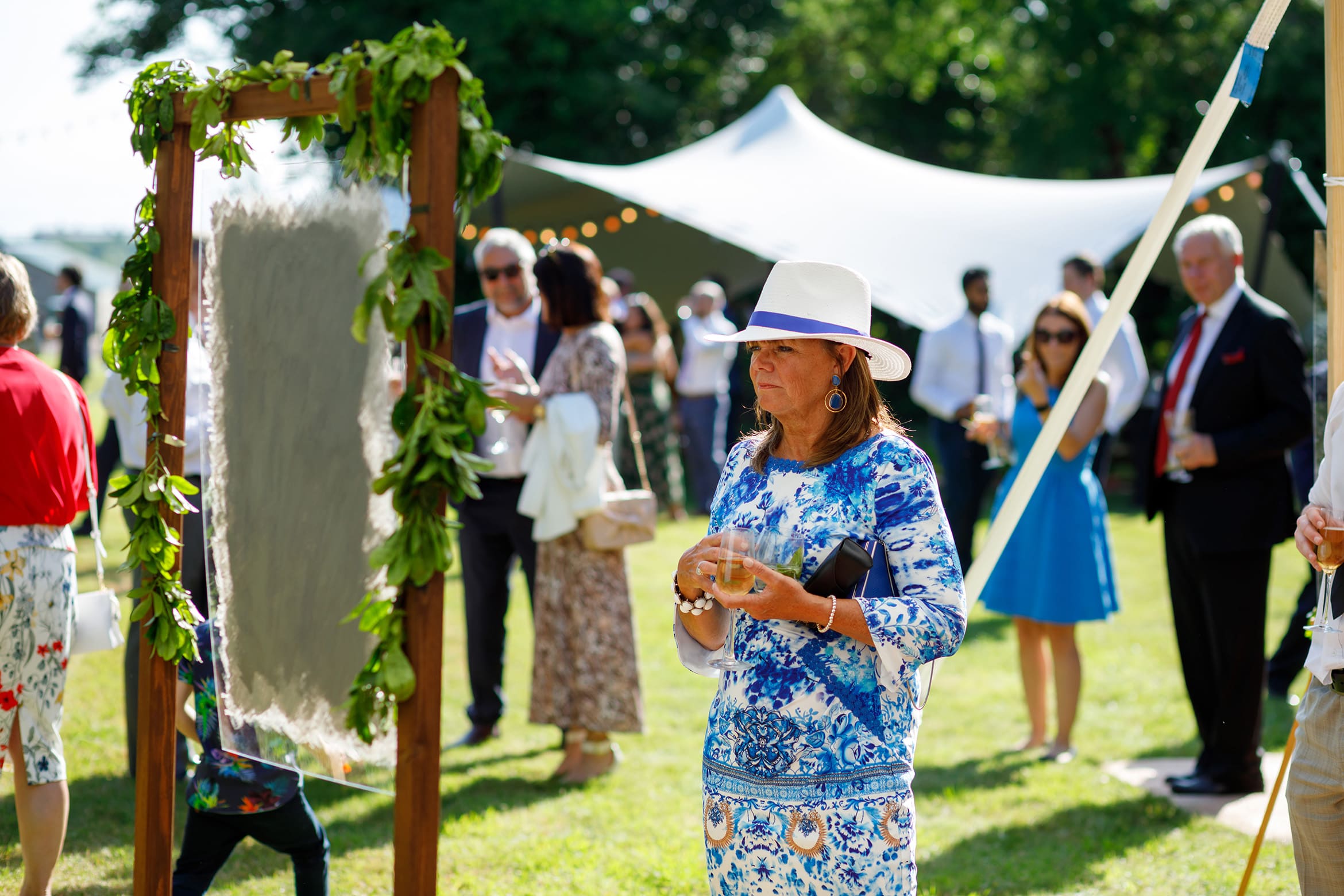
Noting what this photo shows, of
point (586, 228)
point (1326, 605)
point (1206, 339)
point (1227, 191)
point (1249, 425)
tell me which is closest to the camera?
point (1326, 605)

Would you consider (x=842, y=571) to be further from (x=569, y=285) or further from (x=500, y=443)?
(x=500, y=443)

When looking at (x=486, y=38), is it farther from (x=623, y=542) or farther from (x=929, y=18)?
(x=623, y=542)

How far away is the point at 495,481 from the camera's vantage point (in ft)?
17.3

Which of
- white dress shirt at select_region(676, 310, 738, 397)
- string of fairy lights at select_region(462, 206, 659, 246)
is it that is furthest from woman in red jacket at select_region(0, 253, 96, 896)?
string of fairy lights at select_region(462, 206, 659, 246)

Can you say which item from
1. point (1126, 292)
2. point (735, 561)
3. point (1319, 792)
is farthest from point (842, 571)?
point (1126, 292)

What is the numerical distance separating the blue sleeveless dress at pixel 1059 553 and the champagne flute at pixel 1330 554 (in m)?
2.49

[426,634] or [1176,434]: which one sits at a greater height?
[1176,434]

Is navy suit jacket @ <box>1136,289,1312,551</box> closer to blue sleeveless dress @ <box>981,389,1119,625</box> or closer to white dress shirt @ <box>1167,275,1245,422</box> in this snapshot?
white dress shirt @ <box>1167,275,1245,422</box>

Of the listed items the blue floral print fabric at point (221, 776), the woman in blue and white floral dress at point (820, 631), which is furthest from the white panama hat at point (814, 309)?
→ the blue floral print fabric at point (221, 776)

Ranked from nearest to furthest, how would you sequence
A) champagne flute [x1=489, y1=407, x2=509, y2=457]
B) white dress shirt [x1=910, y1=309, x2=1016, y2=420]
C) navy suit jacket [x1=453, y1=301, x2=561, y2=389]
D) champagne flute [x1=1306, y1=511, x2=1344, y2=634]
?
champagne flute [x1=1306, y1=511, x2=1344, y2=634], champagne flute [x1=489, y1=407, x2=509, y2=457], navy suit jacket [x1=453, y1=301, x2=561, y2=389], white dress shirt [x1=910, y1=309, x2=1016, y2=420]

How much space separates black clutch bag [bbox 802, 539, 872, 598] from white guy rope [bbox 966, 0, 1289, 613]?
812 mm

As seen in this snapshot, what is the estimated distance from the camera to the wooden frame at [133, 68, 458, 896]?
219 cm

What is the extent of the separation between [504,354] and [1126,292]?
267 cm

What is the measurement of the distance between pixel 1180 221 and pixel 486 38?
1236cm
